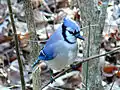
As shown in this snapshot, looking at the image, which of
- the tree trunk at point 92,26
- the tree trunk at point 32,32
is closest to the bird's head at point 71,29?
the tree trunk at point 32,32

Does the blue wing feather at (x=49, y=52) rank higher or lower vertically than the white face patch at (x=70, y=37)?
lower

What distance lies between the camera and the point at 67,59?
6.54 ft

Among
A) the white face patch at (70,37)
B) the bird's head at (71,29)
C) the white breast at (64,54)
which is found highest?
the bird's head at (71,29)

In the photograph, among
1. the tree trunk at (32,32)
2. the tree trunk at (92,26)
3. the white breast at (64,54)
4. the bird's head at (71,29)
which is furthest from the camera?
the tree trunk at (92,26)

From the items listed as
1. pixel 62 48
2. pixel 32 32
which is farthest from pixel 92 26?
pixel 62 48

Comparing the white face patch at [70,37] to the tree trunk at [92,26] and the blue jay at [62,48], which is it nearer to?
the blue jay at [62,48]

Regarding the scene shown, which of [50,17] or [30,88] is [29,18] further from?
[50,17]

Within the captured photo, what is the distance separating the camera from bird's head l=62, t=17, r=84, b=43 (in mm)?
1778

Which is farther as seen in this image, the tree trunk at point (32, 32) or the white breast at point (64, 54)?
the tree trunk at point (32, 32)

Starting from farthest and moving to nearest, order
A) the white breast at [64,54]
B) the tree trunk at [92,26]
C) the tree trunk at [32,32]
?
1. the tree trunk at [92,26]
2. the tree trunk at [32,32]
3. the white breast at [64,54]

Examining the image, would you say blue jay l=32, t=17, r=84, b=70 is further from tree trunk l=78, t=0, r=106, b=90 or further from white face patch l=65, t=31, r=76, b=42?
tree trunk l=78, t=0, r=106, b=90

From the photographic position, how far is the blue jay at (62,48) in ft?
6.13

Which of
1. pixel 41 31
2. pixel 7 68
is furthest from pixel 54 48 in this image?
pixel 41 31

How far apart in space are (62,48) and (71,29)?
24cm
